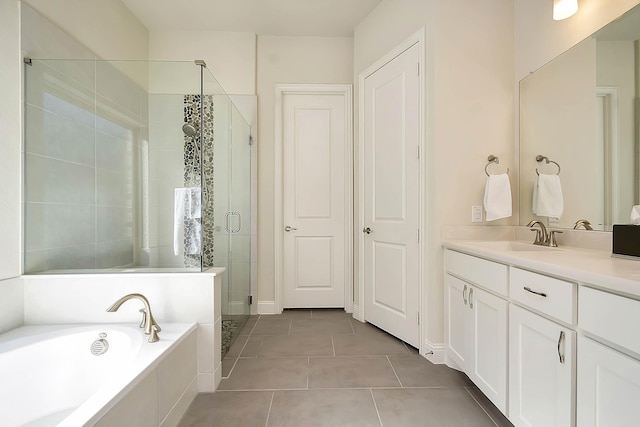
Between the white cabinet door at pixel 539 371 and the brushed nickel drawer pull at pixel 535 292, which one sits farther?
the brushed nickel drawer pull at pixel 535 292

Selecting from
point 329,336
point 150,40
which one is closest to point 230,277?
point 329,336

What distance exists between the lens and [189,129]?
6.54 ft

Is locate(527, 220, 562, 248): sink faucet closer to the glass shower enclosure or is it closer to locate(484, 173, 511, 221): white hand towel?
locate(484, 173, 511, 221): white hand towel

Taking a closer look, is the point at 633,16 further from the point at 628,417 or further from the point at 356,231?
the point at 356,231

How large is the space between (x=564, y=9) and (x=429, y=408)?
92.3 inches

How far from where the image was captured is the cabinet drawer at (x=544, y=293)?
1.05 m

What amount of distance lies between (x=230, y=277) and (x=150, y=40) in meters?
2.55

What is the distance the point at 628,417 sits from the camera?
0.84 metres

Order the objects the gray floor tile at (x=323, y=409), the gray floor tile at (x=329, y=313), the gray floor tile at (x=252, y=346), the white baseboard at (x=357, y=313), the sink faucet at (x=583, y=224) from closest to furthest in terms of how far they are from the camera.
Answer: the gray floor tile at (x=323, y=409) → the sink faucet at (x=583, y=224) → the gray floor tile at (x=252, y=346) → the white baseboard at (x=357, y=313) → the gray floor tile at (x=329, y=313)

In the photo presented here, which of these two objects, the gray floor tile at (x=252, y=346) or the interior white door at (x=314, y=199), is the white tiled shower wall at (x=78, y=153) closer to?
the gray floor tile at (x=252, y=346)

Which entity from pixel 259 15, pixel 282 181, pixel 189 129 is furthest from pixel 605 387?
pixel 259 15

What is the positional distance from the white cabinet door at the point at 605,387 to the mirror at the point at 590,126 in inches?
34.8

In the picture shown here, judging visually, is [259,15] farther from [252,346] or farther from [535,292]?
[535,292]

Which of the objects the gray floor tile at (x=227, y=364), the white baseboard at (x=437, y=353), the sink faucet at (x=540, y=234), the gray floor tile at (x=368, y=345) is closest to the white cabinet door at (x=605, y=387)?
the sink faucet at (x=540, y=234)
